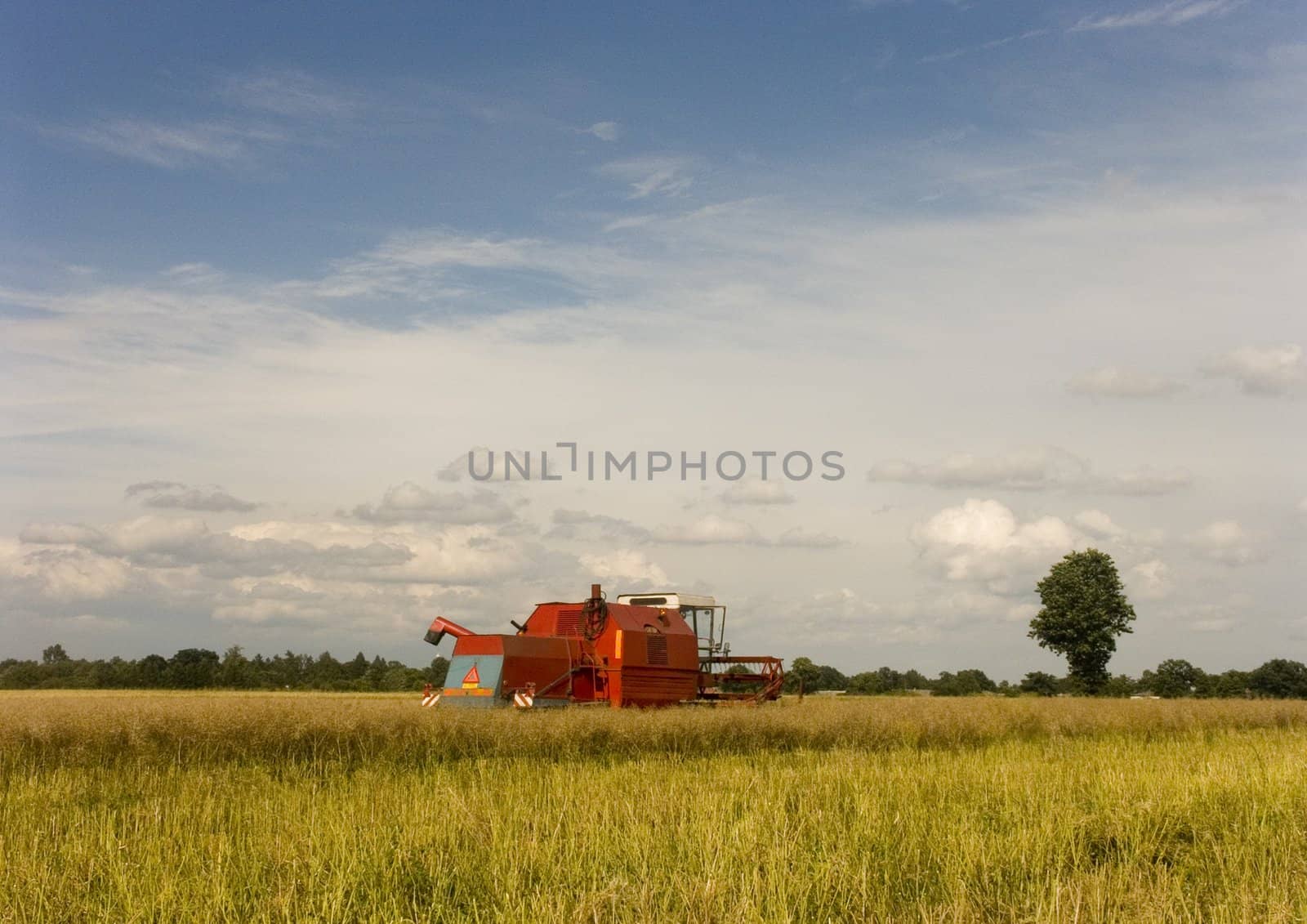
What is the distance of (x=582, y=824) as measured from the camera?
314 inches

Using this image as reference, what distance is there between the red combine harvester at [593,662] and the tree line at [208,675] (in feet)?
70.1

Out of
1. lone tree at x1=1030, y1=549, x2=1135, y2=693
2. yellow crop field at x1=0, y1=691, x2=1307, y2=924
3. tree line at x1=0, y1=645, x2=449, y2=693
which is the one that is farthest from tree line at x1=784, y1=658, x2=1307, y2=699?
yellow crop field at x1=0, y1=691, x2=1307, y2=924

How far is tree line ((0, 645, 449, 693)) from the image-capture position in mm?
47250

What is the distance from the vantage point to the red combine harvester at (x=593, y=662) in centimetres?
1808

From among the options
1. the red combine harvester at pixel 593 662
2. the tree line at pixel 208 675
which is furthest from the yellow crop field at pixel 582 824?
the tree line at pixel 208 675

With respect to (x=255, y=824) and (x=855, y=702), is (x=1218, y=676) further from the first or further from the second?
(x=255, y=824)

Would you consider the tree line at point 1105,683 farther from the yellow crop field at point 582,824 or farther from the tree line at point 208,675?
the yellow crop field at point 582,824

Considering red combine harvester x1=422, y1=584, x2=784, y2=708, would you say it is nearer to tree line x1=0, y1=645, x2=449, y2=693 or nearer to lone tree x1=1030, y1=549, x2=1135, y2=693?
tree line x1=0, y1=645, x2=449, y2=693

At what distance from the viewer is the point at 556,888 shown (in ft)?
21.4

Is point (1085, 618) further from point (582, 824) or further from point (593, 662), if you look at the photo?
point (582, 824)

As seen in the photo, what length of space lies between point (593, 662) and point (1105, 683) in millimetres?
42255

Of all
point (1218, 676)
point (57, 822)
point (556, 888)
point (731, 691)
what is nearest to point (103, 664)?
point (731, 691)

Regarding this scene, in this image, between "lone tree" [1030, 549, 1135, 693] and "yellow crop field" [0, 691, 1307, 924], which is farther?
"lone tree" [1030, 549, 1135, 693]

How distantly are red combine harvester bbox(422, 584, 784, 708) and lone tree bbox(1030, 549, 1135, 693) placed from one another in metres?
36.7
